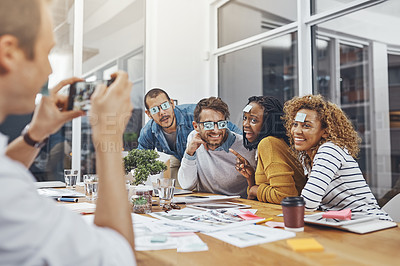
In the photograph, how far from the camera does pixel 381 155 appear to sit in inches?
106

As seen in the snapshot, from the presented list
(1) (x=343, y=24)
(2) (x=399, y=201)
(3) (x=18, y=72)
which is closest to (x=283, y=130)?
(2) (x=399, y=201)

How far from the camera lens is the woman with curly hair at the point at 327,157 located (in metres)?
1.68

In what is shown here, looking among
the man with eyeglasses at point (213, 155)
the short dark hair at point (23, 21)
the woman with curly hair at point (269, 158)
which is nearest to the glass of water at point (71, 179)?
the man with eyeglasses at point (213, 155)

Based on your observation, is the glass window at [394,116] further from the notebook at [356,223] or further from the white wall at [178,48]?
the white wall at [178,48]

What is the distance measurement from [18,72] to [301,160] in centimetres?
178

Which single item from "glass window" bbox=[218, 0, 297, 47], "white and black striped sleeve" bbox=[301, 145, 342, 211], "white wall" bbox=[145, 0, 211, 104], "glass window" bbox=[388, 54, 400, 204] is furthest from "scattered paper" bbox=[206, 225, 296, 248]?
"white wall" bbox=[145, 0, 211, 104]

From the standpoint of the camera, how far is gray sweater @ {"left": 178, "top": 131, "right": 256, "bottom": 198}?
249 cm

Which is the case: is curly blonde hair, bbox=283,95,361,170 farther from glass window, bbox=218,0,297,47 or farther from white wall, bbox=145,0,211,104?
white wall, bbox=145,0,211,104

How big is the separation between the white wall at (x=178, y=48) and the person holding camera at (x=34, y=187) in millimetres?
3580

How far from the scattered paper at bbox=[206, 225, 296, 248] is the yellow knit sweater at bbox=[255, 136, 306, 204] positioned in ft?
2.27

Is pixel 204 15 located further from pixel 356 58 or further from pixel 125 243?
pixel 125 243

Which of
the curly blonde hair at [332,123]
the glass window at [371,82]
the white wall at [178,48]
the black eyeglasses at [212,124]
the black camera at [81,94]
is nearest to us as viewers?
the black camera at [81,94]

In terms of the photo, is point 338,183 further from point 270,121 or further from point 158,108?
point 158,108

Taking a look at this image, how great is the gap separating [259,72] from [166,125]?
4.74ft
